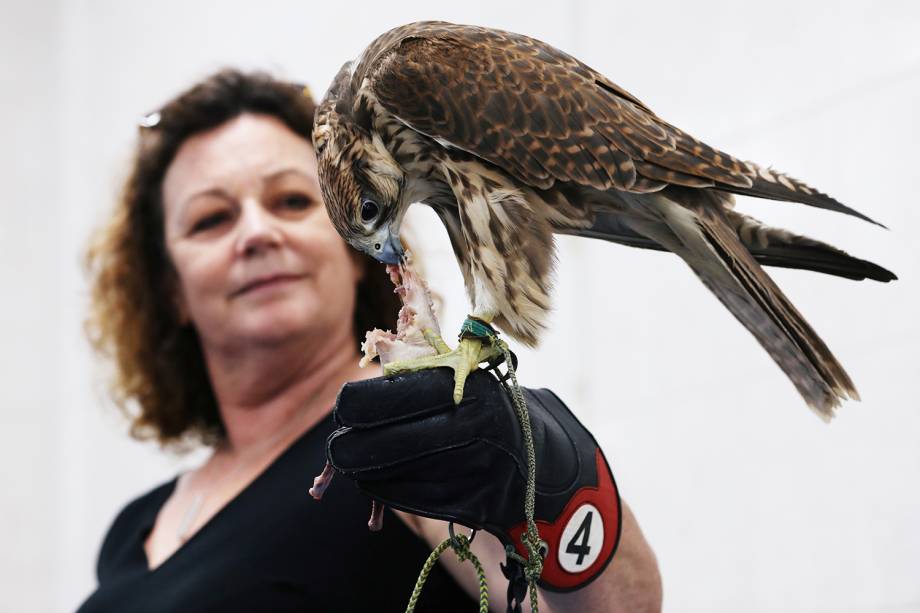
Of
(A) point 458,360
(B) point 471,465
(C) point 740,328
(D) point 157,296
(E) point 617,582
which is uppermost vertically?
(D) point 157,296

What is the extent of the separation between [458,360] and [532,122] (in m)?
0.29

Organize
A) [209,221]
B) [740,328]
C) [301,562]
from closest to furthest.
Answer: [301,562], [209,221], [740,328]

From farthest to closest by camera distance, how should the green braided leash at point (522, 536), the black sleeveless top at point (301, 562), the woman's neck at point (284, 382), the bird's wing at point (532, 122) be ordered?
the woman's neck at point (284, 382), the black sleeveless top at point (301, 562), the bird's wing at point (532, 122), the green braided leash at point (522, 536)

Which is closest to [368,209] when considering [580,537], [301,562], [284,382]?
[580,537]

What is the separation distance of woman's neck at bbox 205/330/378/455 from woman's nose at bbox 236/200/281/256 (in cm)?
17

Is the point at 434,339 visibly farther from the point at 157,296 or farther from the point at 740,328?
the point at 157,296

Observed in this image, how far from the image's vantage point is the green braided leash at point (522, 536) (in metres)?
0.98

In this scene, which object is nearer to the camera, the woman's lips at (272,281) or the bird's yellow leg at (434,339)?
the bird's yellow leg at (434,339)

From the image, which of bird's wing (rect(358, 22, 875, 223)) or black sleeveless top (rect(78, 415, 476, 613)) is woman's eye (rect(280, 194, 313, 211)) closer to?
black sleeveless top (rect(78, 415, 476, 613))

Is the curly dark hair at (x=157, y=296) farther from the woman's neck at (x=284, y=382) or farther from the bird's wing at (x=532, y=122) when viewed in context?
the bird's wing at (x=532, y=122)

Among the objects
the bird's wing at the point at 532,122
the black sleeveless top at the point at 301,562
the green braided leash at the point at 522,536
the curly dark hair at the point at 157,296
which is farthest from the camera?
the curly dark hair at the point at 157,296

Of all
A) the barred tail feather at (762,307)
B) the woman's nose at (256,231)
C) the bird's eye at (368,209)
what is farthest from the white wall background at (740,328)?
the bird's eye at (368,209)

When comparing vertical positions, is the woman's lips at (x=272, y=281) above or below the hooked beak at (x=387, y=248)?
above

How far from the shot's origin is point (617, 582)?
1.16m
